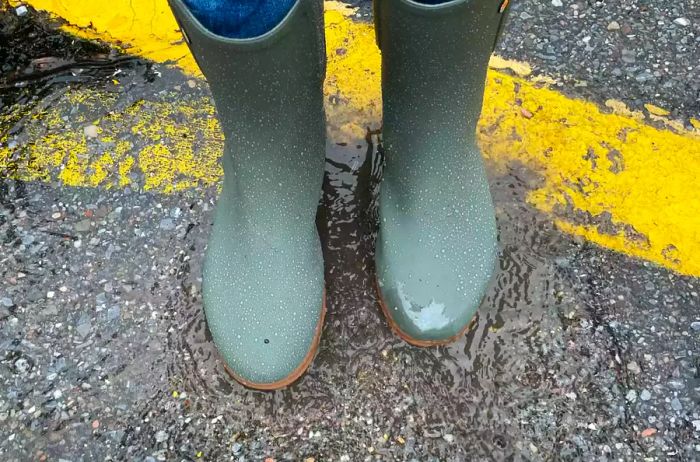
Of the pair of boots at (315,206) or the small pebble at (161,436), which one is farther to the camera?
the small pebble at (161,436)

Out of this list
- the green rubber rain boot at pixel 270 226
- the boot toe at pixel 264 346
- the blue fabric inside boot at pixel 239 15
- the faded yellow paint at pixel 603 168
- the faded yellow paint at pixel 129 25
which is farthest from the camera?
the faded yellow paint at pixel 129 25

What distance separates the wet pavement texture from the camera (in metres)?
1.29

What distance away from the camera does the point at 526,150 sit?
1608 mm

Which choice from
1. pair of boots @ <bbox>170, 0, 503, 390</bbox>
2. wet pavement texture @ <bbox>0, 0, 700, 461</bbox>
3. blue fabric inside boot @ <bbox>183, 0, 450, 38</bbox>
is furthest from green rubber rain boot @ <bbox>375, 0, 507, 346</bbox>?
blue fabric inside boot @ <bbox>183, 0, 450, 38</bbox>

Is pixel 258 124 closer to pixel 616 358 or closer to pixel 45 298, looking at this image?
pixel 45 298

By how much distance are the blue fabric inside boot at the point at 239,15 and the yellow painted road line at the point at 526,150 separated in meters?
0.61

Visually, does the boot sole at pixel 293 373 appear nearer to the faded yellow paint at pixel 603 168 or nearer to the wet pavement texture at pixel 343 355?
the wet pavement texture at pixel 343 355

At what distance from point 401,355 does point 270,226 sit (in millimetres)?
356

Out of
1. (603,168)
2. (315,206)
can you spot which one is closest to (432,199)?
(315,206)

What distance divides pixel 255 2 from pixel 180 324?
0.69 meters

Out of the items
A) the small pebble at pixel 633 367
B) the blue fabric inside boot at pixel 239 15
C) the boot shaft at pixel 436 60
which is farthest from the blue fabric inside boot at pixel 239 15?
the small pebble at pixel 633 367

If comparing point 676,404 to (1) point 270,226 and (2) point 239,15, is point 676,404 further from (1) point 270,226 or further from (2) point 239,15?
(2) point 239,15

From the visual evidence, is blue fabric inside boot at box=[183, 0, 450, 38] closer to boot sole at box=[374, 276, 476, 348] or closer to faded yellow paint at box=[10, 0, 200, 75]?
boot sole at box=[374, 276, 476, 348]

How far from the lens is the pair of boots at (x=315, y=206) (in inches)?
45.0
